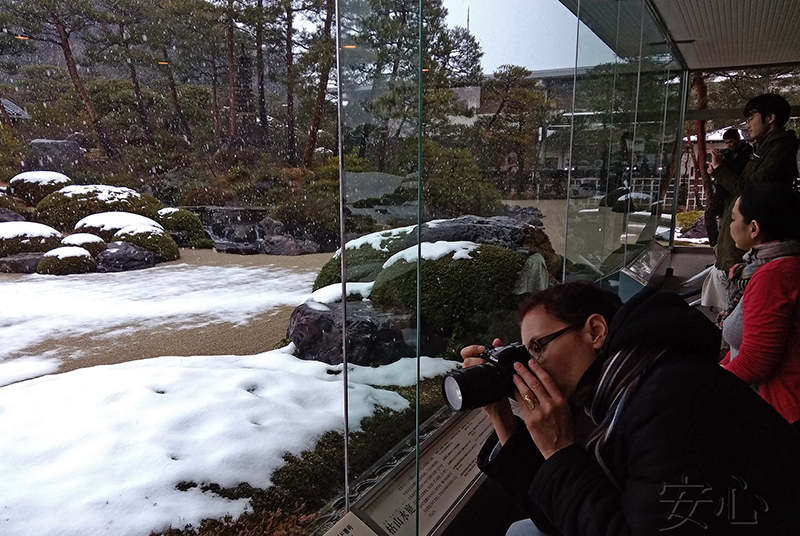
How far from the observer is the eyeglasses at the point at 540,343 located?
749 millimetres

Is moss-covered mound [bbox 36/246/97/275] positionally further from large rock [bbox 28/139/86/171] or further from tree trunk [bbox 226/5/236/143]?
tree trunk [bbox 226/5/236/143]

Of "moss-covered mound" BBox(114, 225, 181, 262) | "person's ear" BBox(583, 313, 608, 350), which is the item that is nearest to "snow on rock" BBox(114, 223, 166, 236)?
"moss-covered mound" BBox(114, 225, 181, 262)

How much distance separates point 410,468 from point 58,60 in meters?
5.91

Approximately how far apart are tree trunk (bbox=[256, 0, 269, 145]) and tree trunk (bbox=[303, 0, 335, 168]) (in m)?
0.48

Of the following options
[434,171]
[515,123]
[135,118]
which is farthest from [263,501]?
[135,118]

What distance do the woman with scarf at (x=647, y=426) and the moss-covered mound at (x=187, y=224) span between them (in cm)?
485

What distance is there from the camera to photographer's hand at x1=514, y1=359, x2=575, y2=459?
2.23 ft

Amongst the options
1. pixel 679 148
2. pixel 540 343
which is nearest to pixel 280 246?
pixel 540 343

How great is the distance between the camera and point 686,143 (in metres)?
6.66

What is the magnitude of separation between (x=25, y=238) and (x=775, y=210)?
5600mm

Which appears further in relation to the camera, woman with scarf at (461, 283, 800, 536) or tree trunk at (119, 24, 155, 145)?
tree trunk at (119, 24, 155, 145)

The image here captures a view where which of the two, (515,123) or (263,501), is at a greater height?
(515,123)

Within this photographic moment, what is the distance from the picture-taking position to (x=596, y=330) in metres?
0.75

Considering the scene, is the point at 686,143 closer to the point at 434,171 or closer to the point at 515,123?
the point at 515,123
